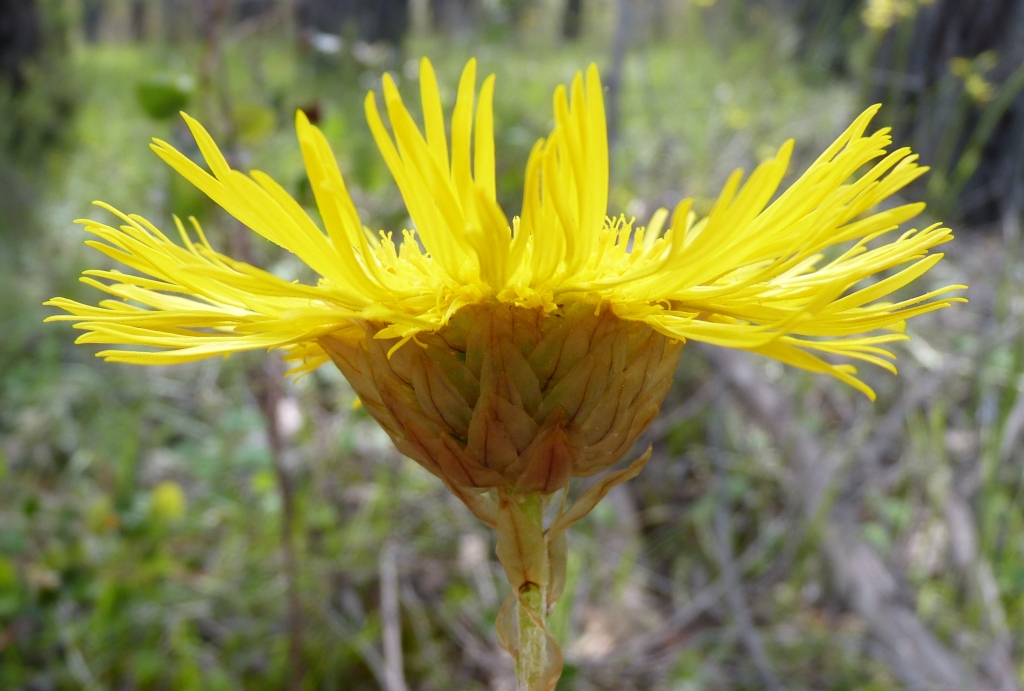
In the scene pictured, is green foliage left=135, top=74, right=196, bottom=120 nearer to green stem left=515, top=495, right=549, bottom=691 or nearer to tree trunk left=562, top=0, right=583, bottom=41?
green stem left=515, top=495, right=549, bottom=691

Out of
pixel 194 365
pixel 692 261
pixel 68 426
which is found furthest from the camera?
pixel 194 365

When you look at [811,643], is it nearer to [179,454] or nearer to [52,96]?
[179,454]

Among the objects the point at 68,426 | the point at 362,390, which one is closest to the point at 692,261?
the point at 362,390

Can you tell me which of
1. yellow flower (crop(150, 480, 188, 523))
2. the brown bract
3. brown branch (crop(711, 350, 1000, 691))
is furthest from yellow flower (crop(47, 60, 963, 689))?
brown branch (crop(711, 350, 1000, 691))

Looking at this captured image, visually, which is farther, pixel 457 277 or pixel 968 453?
pixel 968 453

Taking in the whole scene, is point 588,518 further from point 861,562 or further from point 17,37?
point 17,37

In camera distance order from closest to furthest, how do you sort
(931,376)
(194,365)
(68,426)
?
(931,376) < (68,426) < (194,365)

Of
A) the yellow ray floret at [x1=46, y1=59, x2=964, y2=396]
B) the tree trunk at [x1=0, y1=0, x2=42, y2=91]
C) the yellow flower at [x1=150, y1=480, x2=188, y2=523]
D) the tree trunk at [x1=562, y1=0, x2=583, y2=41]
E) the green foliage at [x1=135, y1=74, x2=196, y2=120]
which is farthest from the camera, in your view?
the tree trunk at [x1=562, y1=0, x2=583, y2=41]

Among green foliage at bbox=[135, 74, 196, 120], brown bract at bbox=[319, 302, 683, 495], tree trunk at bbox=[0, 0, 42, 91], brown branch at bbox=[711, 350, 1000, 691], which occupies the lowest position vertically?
brown branch at bbox=[711, 350, 1000, 691]

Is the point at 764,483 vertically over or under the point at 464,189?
under
